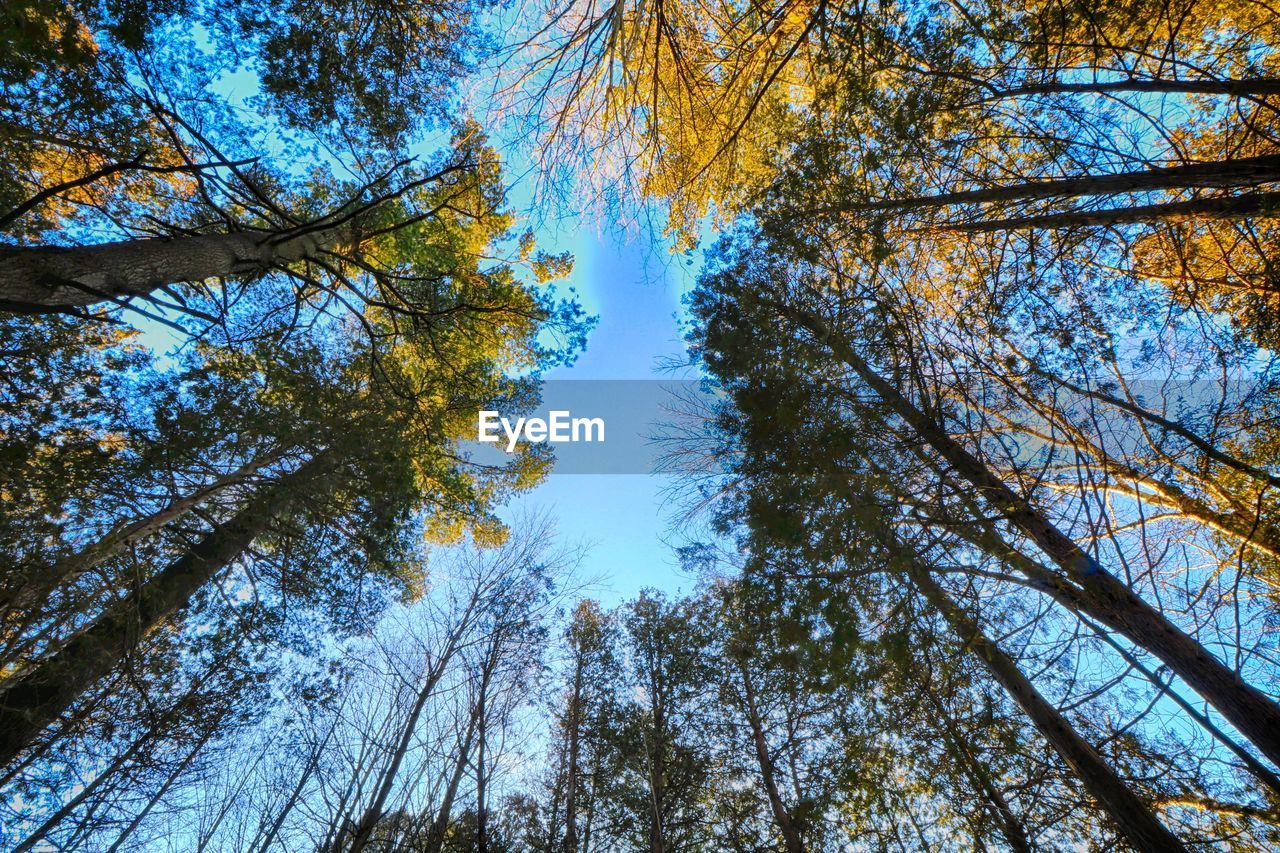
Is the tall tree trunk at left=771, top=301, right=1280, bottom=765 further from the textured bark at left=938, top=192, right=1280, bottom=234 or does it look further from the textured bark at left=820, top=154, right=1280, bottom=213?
the textured bark at left=938, top=192, right=1280, bottom=234

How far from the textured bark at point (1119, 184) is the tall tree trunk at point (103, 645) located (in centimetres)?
613

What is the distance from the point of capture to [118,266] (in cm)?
287

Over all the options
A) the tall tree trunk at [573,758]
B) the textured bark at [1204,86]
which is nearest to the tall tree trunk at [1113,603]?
the textured bark at [1204,86]

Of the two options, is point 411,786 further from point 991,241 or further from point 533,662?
point 991,241

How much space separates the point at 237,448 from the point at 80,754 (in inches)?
128

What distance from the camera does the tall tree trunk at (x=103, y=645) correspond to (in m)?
3.16

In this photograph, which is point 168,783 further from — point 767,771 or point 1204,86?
point 1204,86

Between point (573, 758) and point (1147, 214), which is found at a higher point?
point (1147, 214)

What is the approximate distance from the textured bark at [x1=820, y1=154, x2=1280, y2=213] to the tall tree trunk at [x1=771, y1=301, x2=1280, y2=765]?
1.20 m

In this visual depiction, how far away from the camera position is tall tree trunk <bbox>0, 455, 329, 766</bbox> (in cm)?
316

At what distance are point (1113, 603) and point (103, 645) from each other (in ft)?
25.1

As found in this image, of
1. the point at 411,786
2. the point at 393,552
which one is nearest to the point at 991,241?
the point at 393,552

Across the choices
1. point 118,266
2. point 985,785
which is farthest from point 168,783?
point 985,785

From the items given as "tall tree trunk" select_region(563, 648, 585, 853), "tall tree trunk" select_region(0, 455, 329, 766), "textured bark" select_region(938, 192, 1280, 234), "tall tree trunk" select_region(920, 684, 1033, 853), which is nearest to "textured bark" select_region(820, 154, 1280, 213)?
"textured bark" select_region(938, 192, 1280, 234)
